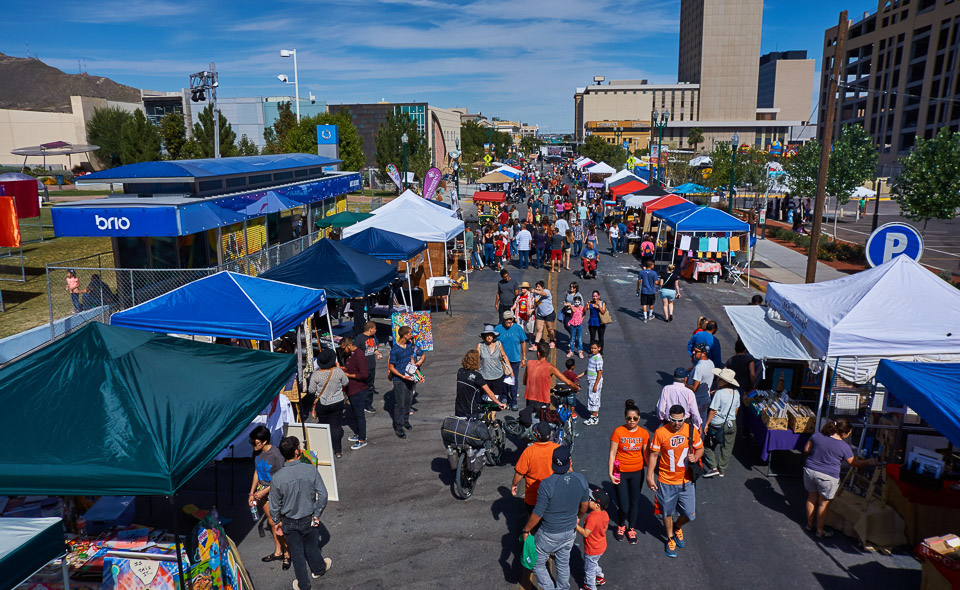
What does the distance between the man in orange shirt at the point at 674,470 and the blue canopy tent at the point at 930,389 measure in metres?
2.27

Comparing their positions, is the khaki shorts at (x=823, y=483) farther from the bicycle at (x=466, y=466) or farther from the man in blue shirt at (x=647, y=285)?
the man in blue shirt at (x=647, y=285)

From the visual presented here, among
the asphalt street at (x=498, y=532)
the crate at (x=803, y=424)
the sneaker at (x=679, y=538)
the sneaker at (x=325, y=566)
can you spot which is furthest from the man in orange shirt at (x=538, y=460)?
the crate at (x=803, y=424)

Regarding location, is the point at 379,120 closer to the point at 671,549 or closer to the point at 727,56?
the point at 671,549

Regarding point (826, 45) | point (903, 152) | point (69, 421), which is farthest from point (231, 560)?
point (826, 45)

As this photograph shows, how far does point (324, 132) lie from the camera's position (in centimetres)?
3762

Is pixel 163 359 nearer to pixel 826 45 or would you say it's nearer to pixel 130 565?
pixel 130 565

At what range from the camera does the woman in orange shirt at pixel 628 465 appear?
6.87 meters

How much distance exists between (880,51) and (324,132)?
3315 inches

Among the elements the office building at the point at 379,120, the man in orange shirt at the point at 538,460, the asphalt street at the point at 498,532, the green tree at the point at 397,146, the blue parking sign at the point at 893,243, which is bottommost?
the asphalt street at the point at 498,532

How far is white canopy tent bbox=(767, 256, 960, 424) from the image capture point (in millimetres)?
8258

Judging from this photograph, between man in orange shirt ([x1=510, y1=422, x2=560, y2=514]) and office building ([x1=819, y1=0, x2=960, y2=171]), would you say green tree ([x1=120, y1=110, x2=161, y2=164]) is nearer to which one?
man in orange shirt ([x1=510, y1=422, x2=560, y2=514])

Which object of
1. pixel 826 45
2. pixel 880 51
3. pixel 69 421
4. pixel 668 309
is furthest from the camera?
pixel 826 45

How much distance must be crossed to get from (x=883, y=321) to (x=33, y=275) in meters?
26.7

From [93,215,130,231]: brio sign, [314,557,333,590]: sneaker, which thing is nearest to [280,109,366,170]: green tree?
[93,215,130,231]: brio sign
